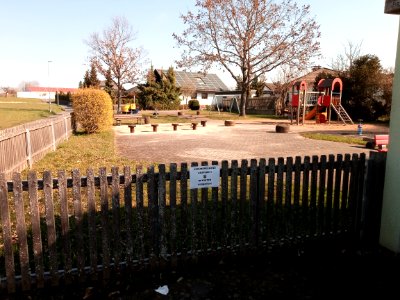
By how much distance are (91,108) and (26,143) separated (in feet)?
26.9

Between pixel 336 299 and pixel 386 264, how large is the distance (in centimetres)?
123

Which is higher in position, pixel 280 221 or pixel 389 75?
pixel 389 75

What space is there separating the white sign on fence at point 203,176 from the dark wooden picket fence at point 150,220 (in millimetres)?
72

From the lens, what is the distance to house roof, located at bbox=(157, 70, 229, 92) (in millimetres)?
64500

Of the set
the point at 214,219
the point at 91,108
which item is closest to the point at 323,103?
the point at 91,108

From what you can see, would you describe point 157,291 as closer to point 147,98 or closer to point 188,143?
point 188,143

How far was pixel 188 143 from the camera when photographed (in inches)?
603

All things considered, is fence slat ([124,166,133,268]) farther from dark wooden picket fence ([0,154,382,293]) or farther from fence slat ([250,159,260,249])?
fence slat ([250,159,260,249])

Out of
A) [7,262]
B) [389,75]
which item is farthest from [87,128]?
[389,75]

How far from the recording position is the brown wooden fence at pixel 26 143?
7.93m

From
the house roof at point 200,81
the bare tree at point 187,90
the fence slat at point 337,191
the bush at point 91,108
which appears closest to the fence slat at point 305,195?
the fence slat at point 337,191

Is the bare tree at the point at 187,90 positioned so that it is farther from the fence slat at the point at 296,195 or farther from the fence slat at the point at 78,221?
the fence slat at the point at 78,221

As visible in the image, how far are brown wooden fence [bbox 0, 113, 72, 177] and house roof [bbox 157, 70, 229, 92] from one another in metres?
51.7

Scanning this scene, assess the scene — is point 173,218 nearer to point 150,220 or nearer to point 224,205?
point 150,220
